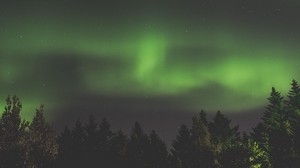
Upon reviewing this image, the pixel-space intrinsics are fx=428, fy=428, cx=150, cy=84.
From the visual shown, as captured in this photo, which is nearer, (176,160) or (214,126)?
(214,126)

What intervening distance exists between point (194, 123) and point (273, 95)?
39.3ft

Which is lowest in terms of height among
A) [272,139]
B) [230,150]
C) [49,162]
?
[49,162]

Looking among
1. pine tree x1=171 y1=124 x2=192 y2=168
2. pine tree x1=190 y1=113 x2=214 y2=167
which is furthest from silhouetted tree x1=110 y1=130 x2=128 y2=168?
pine tree x1=190 y1=113 x2=214 y2=167

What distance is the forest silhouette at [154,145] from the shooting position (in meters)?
24.2

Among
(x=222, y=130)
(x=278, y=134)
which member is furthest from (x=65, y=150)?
(x=278, y=134)

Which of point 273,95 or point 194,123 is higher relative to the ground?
point 273,95

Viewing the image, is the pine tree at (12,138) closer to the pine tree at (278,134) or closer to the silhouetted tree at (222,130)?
the pine tree at (278,134)

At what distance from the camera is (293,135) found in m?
46.2

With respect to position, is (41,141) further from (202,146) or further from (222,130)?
(222,130)

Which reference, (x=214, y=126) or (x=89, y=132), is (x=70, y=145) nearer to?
(x=89, y=132)

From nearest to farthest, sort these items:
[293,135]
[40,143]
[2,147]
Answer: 1. [2,147]
2. [40,143]
3. [293,135]

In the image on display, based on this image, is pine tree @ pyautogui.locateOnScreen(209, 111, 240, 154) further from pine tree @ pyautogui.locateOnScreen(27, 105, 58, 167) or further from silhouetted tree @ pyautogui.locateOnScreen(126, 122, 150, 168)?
pine tree @ pyautogui.locateOnScreen(27, 105, 58, 167)

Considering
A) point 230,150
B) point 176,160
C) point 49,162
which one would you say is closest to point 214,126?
point 176,160

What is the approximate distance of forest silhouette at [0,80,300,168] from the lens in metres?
24.2
